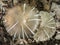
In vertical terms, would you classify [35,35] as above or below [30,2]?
below

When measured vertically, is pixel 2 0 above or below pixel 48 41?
above

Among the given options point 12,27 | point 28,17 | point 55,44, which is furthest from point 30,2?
Result: point 55,44

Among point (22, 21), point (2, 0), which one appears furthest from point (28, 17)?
point (2, 0)

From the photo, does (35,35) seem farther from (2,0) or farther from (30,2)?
(2,0)

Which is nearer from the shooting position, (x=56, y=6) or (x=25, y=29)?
(x=25, y=29)

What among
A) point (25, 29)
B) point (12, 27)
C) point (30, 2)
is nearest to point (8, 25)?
point (12, 27)

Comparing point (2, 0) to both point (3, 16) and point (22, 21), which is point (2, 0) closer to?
point (3, 16)

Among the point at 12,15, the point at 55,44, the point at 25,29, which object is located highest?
the point at 12,15

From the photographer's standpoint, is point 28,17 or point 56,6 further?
point 56,6
